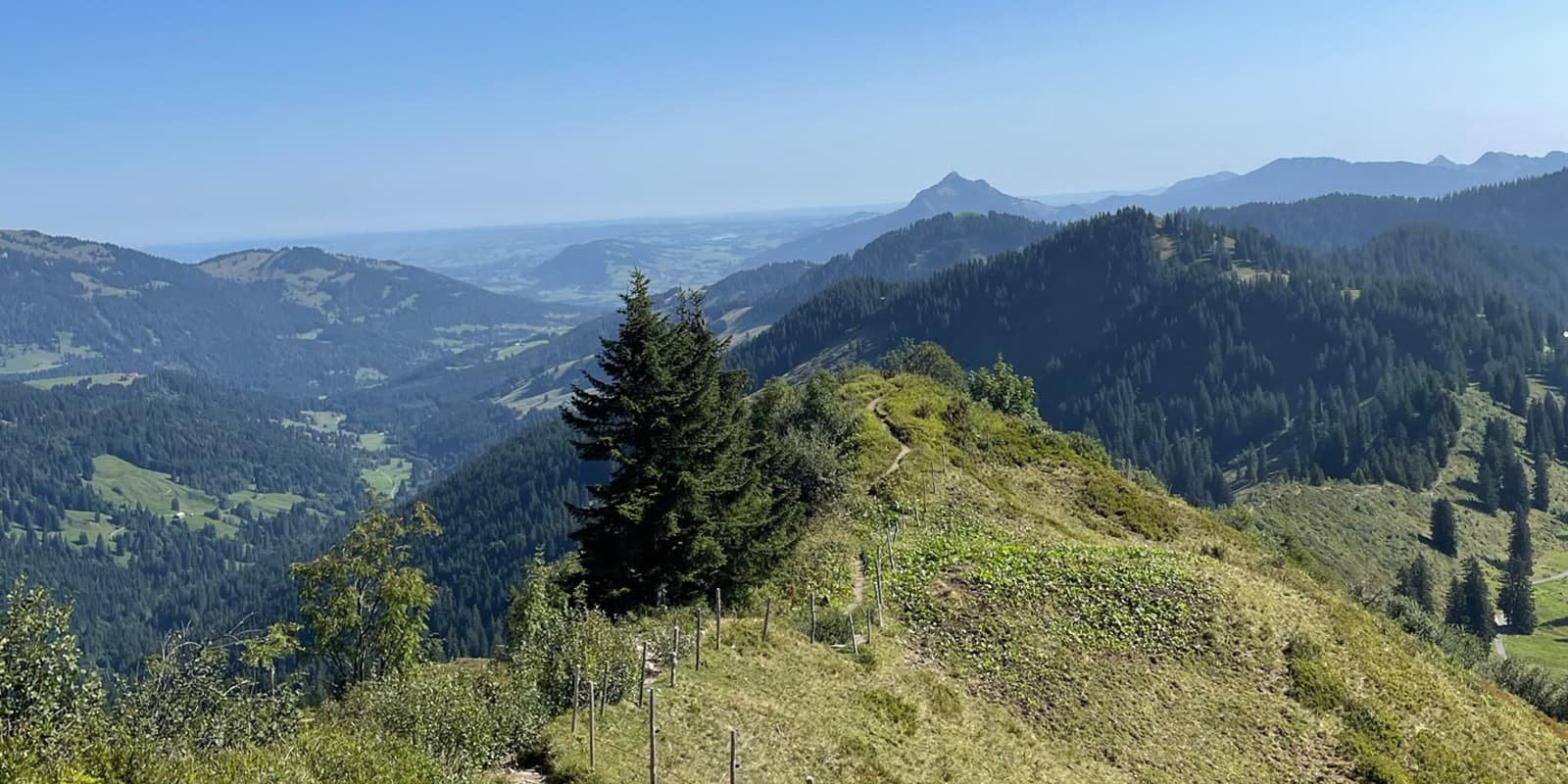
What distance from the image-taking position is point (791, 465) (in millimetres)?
51250

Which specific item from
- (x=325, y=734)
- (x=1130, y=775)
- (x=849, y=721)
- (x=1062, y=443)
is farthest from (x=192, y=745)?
(x=1062, y=443)

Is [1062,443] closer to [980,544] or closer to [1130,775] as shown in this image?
[980,544]

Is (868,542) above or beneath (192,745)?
beneath

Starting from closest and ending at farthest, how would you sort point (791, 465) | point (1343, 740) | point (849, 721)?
point (849, 721) → point (1343, 740) → point (791, 465)

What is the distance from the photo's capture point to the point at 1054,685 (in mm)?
31578

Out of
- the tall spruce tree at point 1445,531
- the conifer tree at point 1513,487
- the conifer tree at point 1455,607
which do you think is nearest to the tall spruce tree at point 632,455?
the conifer tree at point 1455,607

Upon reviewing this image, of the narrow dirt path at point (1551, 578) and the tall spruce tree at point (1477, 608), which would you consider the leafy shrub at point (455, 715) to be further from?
the narrow dirt path at point (1551, 578)

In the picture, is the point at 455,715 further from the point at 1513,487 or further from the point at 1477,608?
the point at 1513,487

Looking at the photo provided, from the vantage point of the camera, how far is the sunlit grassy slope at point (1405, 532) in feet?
455

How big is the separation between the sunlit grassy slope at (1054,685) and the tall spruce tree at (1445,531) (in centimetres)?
14681

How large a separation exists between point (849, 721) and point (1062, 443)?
6022 cm

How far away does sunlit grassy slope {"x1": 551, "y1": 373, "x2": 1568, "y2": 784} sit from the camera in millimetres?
24688

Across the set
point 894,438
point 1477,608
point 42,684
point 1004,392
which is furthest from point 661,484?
point 1477,608

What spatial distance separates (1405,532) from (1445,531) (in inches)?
285
